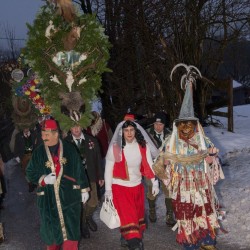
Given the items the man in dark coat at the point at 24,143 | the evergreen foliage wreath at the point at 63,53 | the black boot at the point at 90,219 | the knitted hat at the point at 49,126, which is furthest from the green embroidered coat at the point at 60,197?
the man in dark coat at the point at 24,143

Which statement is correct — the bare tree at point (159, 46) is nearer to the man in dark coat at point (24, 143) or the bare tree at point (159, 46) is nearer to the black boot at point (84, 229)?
the man in dark coat at point (24, 143)

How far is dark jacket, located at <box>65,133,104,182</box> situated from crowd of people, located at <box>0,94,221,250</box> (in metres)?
0.95

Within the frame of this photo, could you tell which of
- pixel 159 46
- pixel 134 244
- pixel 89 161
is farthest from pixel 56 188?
pixel 159 46

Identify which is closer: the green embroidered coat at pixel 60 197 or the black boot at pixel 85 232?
the green embroidered coat at pixel 60 197

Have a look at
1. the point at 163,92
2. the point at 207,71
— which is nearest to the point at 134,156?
the point at 163,92

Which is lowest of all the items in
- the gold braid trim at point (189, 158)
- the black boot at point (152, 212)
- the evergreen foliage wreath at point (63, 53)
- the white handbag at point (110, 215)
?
the black boot at point (152, 212)

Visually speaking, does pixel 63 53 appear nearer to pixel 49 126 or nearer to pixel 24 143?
pixel 24 143

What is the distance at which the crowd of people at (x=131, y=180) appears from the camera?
5414 mm

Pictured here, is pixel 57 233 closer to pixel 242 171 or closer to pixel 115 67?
pixel 242 171

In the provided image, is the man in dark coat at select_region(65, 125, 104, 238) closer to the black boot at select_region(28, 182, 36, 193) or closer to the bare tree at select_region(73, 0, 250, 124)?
the black boot at select_region(28, 182, 36, 193)

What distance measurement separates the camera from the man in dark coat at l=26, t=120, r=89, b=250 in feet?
17.7

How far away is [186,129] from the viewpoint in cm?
562

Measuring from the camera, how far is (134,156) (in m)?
6.11

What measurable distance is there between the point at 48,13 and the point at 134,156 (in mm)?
4361
